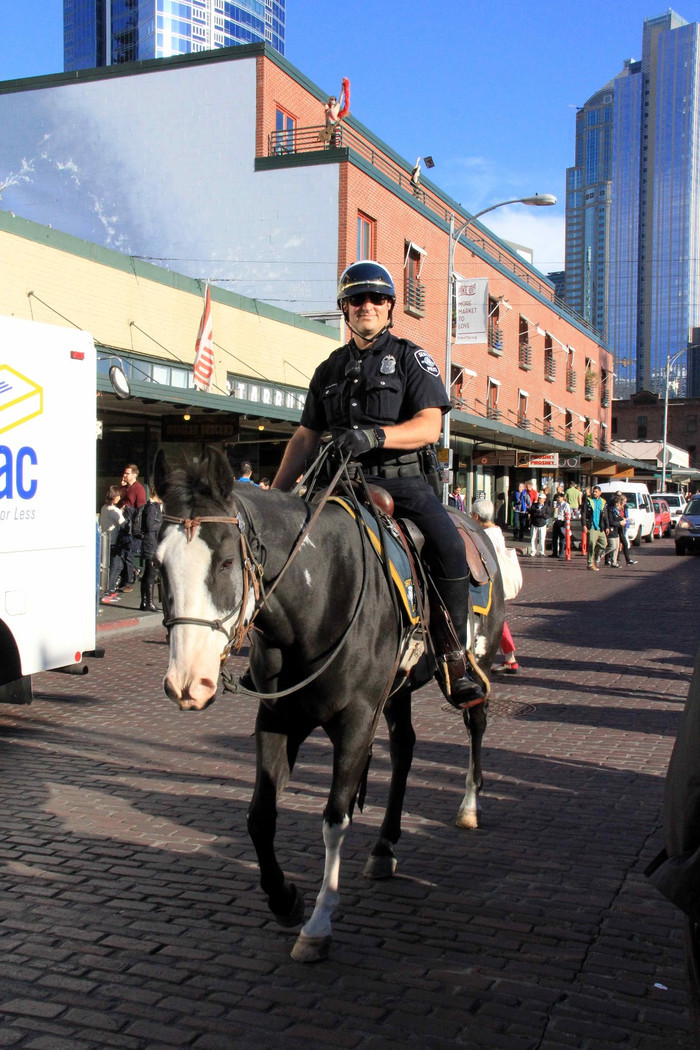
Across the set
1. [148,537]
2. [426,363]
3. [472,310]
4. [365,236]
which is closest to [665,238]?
[365,236]

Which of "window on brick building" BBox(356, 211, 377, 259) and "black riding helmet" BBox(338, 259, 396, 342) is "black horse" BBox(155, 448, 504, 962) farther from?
"window on brick building" BBox(356, 211, 377, 259)

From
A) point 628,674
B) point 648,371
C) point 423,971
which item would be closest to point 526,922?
point 423,971

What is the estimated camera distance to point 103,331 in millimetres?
18234

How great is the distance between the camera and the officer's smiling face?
175 inches

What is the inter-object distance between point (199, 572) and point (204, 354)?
17.2m

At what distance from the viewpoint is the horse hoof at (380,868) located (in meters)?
4.60

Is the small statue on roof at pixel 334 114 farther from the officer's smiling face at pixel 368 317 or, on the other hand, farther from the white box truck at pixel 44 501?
the officer's smiling face at pixel 368 317

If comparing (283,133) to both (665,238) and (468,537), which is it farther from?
(665,238)

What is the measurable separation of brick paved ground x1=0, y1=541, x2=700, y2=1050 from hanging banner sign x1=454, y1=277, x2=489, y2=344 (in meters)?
18.6

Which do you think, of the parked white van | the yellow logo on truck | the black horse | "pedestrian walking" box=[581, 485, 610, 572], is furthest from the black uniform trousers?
the parked white van

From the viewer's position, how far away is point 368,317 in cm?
446

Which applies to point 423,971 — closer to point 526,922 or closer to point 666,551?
point 526,922

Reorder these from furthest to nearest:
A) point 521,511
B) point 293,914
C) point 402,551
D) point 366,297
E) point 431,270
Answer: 1. point 431,270
2. point 521,511
3. point 366,297
4. point 402,551
5. point 293,914

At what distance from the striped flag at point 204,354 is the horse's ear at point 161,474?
16504 mm
